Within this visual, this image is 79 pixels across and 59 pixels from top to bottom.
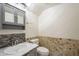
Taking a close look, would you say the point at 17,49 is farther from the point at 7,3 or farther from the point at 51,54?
the point at 7,3

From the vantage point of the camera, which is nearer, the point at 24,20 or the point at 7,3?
the point at 7,3

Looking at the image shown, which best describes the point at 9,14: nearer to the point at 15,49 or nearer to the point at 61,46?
the point at 15,49

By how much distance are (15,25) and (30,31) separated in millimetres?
236

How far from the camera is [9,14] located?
138 centimetres

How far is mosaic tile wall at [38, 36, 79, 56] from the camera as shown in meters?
1.41

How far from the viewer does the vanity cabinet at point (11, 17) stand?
1326mm

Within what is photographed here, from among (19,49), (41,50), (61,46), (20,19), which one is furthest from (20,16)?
(61,46)

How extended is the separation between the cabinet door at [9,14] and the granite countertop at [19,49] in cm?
37

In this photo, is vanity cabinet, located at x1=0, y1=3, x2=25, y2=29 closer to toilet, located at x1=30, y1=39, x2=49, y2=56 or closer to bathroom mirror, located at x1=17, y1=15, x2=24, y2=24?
bathroom mirror, located at x1=17, y1=15, x2=24, y2=24

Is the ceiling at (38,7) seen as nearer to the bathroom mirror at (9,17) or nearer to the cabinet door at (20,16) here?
the cabinet door at (20,16)

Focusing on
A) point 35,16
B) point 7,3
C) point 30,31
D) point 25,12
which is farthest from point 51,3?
point 7,3

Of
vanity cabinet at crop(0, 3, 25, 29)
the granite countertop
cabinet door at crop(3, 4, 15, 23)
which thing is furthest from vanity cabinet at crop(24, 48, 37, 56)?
cabinet door at crop(3, 4, 15, 23)

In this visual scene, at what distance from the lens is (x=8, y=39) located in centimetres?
141

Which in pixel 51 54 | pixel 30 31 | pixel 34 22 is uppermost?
pixel 34 22
